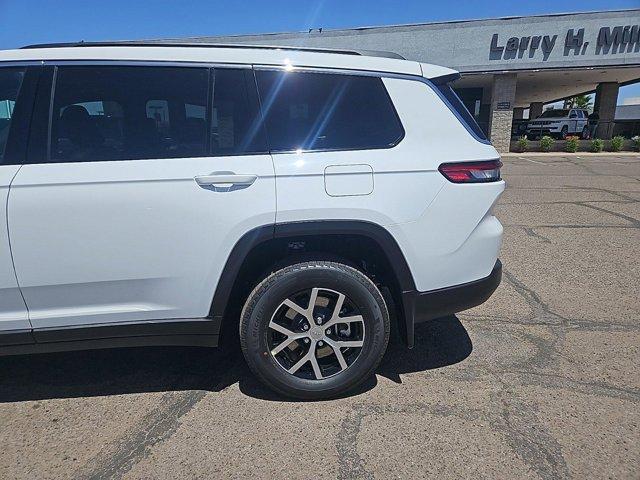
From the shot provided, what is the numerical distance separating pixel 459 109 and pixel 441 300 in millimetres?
1193

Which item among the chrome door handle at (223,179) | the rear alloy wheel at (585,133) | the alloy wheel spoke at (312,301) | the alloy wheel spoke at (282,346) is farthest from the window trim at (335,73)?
the rear alloy wheel at (585,133)

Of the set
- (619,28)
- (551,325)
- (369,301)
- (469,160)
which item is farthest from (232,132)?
(619,28)

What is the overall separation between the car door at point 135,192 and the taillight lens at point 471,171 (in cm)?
102

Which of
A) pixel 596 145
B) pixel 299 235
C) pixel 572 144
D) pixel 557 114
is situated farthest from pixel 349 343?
pixel 557 114

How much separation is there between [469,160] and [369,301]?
102 centimetres

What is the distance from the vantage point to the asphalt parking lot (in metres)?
2.08

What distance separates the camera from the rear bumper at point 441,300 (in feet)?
8.34

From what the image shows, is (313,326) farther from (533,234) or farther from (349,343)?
(533,234)

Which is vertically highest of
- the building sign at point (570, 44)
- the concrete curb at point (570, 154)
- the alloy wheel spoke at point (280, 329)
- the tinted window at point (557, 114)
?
the building sign at point (570, 44)

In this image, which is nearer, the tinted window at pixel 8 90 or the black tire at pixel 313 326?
the tinted window at pixel 8 90

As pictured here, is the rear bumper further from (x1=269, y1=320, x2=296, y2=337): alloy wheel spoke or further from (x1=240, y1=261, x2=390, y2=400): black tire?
(x1=269, y1=320, x2=296, y2=337): alloy wheel spoke

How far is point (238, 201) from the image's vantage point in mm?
2283

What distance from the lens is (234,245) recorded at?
7.63 ft

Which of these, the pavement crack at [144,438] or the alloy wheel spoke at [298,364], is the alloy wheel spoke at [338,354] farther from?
the pavement crack at [144,438]
